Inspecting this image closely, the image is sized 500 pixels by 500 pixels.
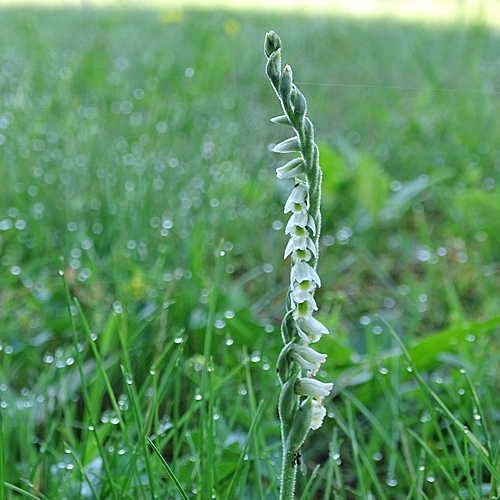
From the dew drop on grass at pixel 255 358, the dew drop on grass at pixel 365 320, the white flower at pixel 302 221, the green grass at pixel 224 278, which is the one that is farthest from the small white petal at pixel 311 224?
the dew drop on grass at pixel 365 320

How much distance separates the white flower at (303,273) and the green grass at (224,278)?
235mm

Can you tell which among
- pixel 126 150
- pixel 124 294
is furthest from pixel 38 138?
pixel 124 294

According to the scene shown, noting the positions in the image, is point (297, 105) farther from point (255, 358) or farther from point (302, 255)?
point (255, 358)

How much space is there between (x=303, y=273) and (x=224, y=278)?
3.21 ft

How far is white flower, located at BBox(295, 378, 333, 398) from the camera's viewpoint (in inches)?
24.2

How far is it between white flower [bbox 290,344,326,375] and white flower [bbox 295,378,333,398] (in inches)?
0.6

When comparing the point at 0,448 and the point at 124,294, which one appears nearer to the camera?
the point at 0,448

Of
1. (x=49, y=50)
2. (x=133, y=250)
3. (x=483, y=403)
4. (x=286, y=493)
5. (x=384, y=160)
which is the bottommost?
(x=483, y=403)

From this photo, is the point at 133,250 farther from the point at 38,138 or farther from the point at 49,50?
the point at 49,50

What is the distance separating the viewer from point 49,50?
3.62m

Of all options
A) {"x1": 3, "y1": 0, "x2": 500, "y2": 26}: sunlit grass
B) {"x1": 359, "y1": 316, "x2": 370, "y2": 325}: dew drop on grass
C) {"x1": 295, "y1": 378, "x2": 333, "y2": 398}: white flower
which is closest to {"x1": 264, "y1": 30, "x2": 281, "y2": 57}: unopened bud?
{"x1": 295, "y1": 378, "x2": 333, "y2": 398}: white flower

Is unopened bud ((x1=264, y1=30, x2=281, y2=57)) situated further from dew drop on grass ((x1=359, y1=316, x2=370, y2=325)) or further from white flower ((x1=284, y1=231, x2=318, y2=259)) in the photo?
dew drop on grass ((x1=359, y1=316, x2=370, y2=325))

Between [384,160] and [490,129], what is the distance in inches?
23.4

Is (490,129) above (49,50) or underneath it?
underneath
